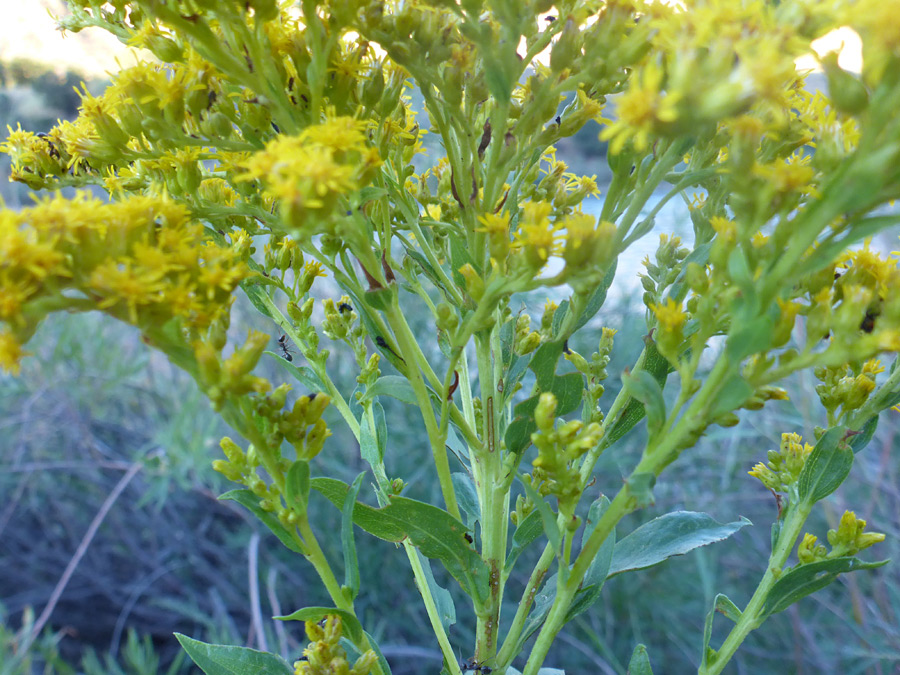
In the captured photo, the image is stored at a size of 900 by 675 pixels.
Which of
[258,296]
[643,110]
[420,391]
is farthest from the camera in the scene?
[258,296]

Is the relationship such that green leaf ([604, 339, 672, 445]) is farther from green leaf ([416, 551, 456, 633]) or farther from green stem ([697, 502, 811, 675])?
green leaf ([416, 551, 456, 633])

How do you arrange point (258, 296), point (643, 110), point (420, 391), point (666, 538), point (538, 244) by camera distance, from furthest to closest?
point (258, 296) < point (666, 538) < point (420, 391) < point (538, 244) < point (643, 110)

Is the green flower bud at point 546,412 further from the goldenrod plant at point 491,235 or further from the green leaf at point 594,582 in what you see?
the green leaf at point 594,582

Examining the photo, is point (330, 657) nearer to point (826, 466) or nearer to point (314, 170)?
point (314, 170)

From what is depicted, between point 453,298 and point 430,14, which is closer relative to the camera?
point 430,14

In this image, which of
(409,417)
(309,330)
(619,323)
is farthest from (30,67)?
(309,330)

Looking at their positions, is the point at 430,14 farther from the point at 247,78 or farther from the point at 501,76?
the point at 247,78

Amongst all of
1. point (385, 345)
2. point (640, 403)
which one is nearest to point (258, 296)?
point (385, 345)
